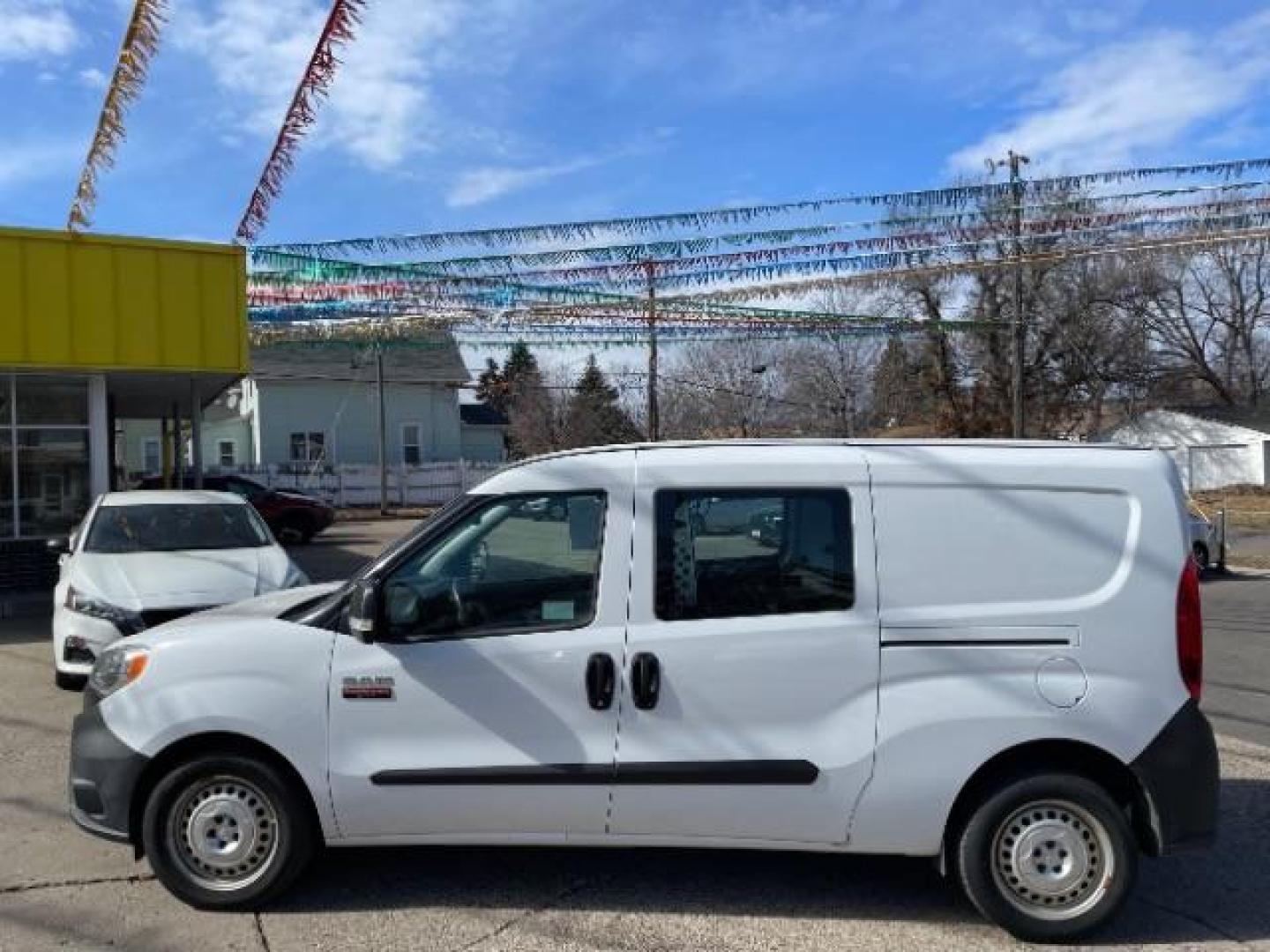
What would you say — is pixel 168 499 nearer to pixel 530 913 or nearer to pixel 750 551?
pixel 530 913

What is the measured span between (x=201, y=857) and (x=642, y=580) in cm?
207

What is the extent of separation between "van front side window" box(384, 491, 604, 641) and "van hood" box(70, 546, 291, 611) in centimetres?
443

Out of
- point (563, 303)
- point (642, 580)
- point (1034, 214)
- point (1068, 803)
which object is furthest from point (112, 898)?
point (1034, 214)

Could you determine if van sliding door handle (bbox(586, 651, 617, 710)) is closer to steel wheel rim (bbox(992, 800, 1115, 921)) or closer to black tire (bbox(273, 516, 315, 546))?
steel wheel rim (bbox(992, 800, 1115, 921))

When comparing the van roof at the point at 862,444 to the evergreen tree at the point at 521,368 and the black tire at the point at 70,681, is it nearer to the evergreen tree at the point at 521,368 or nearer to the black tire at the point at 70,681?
the black tire at the point at 70,681

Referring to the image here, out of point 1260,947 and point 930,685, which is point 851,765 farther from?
point 1260,947

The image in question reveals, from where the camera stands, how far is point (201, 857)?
14.3 feet

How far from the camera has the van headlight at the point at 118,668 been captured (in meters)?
4.40

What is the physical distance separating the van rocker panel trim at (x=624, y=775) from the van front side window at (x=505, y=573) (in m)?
0.53

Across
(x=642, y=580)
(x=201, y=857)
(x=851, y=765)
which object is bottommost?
(x=201, y=857)

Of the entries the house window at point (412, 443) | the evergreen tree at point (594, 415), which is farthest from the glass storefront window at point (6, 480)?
the evergreen tree at point (594, 415)

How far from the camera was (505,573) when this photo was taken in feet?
14.4

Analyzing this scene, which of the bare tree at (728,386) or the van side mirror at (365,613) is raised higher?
the bare tree at (728,386)

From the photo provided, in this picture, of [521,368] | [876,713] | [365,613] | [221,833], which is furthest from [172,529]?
[521,368]
